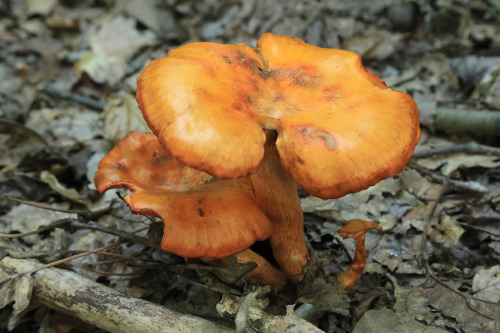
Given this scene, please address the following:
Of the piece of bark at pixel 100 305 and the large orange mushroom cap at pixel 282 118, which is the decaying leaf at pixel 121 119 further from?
the large orange mushroom cap at pixel 282 118

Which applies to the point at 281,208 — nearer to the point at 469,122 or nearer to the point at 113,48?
the point at 469,122

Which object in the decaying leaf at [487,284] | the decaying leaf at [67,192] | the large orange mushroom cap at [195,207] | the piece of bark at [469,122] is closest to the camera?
the large orange mushroom cap at [195,207]

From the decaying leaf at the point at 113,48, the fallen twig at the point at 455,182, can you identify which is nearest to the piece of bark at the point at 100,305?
the fallen twig at the point at 455,182

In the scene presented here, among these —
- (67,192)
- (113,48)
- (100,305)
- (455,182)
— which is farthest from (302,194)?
(113,48)

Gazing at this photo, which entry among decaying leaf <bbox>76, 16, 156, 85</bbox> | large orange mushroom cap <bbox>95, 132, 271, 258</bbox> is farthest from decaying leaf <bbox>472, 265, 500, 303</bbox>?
decaying leaf <bbox>76, 16, 156, 85</bbox>

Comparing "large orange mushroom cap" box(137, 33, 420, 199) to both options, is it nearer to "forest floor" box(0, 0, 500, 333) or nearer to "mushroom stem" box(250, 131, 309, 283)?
"mushroom stem" box(250, 131, 309, 283)

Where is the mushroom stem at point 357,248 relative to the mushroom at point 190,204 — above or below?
below

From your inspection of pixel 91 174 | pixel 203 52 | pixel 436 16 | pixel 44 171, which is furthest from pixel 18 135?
pixel 436 16

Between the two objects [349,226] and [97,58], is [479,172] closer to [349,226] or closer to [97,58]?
[349,226]
